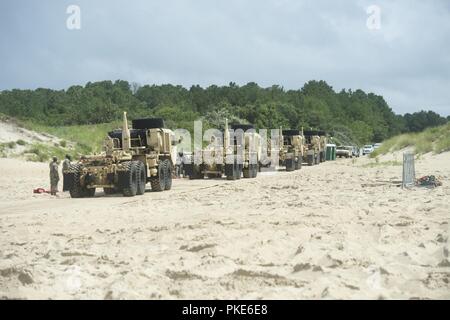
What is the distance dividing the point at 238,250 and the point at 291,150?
27243mm

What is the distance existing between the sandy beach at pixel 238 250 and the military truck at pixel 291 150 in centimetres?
1954

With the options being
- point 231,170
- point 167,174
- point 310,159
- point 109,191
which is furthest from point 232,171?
point 310,159

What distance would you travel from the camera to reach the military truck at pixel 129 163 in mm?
15953

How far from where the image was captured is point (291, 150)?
33.8 meters

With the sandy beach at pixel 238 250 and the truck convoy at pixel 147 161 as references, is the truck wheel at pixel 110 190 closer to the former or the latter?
the truck convoy at pixel 147 161

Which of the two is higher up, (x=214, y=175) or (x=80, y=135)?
(x=80, y=135)

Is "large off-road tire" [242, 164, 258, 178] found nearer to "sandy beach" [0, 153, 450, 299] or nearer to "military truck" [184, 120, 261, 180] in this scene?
"military truck" [184, 120, 261, 180]

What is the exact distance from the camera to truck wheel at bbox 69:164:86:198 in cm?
1614

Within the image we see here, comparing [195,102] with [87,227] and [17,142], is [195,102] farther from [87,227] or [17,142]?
[87,227]

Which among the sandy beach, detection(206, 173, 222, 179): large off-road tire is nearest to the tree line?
detection(206, 173, 222, 179): large off-road tire

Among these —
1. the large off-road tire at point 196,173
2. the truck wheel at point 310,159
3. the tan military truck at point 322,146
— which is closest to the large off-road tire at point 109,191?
the large off-road tire at point 196,173

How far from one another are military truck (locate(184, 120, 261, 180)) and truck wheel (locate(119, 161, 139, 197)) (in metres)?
7.28

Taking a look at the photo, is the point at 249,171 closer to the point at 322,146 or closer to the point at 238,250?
the point at 238,250

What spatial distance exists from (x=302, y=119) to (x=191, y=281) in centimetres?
7719
